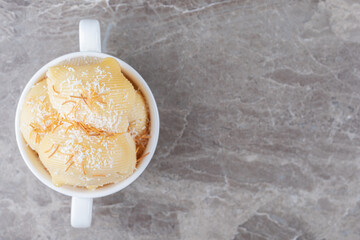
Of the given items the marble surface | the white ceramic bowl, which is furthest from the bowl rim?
the marble surface

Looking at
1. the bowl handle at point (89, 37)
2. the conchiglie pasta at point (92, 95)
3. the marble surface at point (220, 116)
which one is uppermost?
the bowl handle at point (89, 37)

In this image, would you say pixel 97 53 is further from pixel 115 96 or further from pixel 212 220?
pixel 212 220

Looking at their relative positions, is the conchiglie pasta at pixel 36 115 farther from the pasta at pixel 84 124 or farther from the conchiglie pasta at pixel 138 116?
the conchiglie pasta at pixel 138 116

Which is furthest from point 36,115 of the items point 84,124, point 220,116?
point 220,116

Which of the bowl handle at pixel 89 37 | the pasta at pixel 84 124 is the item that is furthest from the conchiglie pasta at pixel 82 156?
the bowl handle at pixel 89 37

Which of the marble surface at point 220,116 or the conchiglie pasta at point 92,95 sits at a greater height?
the conchiglie pasta at point 92,95

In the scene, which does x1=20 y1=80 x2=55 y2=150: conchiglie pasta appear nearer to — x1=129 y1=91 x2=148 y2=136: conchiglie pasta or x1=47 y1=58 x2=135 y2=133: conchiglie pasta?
x1=47 y1=58 x2=135 y2=133: conchiglie pasta
